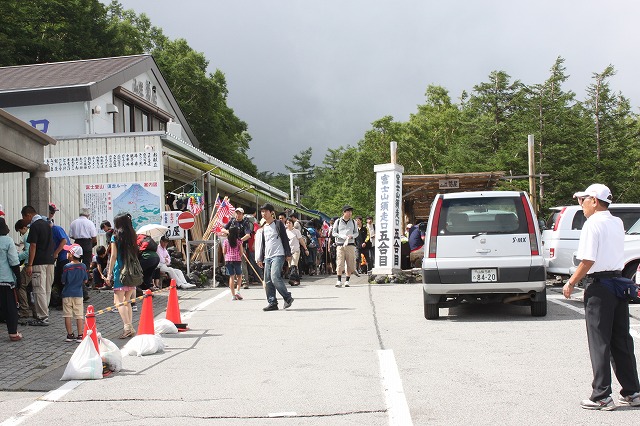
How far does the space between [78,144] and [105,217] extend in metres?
2.26

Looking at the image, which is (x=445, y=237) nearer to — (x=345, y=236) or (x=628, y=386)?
(x=628, y=386)

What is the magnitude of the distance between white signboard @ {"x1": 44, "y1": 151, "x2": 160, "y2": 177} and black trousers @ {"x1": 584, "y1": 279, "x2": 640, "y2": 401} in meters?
16.5

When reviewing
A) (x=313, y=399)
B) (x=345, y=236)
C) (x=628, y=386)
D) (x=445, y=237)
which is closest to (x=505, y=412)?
(x=628, y=386)

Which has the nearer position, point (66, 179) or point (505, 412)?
point (505, 412)

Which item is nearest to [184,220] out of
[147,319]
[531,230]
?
[147,319]

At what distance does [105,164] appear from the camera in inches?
821

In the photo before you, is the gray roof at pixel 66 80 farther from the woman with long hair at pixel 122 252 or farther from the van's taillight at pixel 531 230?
the van's taillight at pixel 531 230

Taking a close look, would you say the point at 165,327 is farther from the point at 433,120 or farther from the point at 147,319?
the point at 433,120

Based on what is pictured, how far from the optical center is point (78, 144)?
21.0 m

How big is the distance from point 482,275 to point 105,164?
44.5ft

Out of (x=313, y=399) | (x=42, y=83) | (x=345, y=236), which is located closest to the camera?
(x=313, y=399)

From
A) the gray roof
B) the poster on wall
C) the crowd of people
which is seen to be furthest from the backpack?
the gray roof

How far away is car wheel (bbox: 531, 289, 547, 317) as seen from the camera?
1063 centimetres

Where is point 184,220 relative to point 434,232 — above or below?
above
